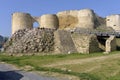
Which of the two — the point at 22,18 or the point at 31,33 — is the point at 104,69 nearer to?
the point at 31,33

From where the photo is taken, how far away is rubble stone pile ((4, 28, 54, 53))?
37188mm

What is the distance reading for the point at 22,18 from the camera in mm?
50781

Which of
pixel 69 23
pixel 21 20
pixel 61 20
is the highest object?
pixel 21 20

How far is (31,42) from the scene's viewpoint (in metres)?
37.9

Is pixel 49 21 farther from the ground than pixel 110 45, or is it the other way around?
pixel 49 21

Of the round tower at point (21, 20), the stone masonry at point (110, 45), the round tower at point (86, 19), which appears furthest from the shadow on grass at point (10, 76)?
the round tower at point (86, 19)

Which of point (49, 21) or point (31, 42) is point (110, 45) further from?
point (49, 21)

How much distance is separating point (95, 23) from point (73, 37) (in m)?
15.5

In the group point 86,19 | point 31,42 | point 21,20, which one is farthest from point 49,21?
point 31,42

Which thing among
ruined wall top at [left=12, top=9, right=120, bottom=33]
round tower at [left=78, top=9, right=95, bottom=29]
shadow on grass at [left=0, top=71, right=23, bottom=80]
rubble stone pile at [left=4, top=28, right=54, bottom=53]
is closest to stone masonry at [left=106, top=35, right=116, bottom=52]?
rubble stone pile at [left=4, top=28, right=54, bottom=53]

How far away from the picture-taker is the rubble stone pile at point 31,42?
1464 inches

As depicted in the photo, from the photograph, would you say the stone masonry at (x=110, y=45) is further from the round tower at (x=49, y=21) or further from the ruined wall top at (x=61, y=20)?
the round tower at (x=49, y=21)

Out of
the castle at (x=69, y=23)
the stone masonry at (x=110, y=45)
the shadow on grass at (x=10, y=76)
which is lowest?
the shadow on grass at (x=10, y=76)

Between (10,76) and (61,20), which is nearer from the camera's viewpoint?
(10,76)
